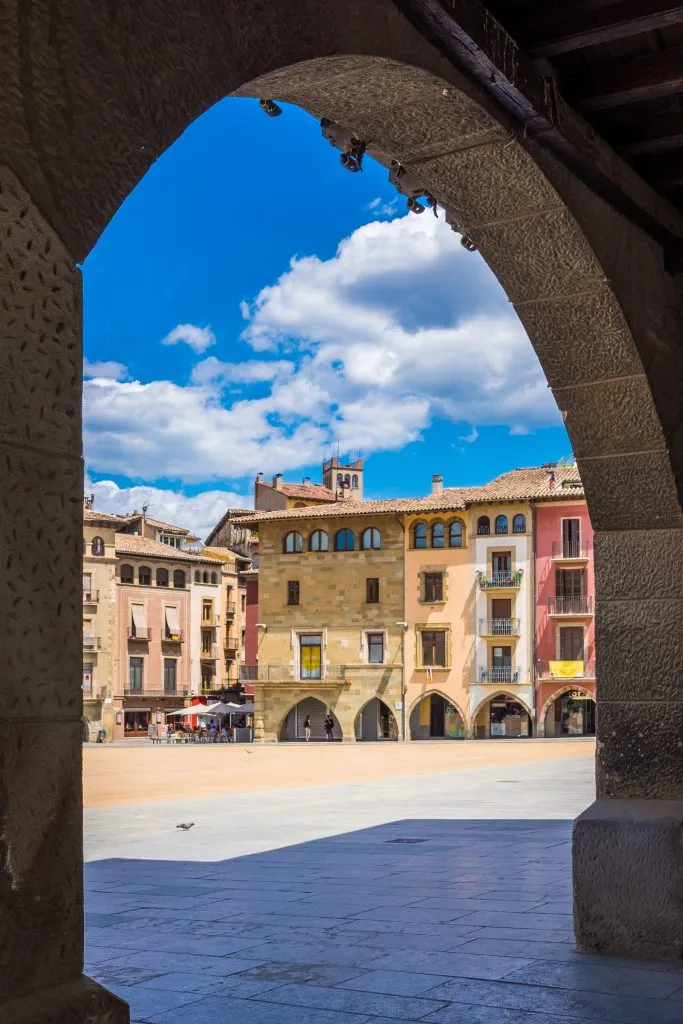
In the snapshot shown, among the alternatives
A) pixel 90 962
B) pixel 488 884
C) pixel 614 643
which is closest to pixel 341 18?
pixel 614 643

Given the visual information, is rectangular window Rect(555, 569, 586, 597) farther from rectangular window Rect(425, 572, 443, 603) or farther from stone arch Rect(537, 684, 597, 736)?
rectangular window Rect(425, 572, 443, 603)

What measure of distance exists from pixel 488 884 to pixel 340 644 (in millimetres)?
37783

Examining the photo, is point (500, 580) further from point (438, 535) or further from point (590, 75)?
point (590, 75)

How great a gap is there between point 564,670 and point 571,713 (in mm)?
2206

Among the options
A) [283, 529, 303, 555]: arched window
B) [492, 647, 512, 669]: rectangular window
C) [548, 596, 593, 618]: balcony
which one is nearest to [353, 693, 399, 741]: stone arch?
Result: [492, 647, 512, 669]: rectangular window

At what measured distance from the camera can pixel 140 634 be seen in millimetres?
56969

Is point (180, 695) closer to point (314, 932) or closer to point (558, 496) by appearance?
point (558, 496)

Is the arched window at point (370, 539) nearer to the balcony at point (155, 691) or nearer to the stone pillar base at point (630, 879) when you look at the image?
the balcony at point (155, 691)

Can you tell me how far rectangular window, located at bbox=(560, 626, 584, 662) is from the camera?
1655 inches

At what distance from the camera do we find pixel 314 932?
217 inches

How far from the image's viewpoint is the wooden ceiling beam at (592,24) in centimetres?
367

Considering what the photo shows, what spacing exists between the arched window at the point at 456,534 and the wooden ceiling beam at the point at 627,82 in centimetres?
3957

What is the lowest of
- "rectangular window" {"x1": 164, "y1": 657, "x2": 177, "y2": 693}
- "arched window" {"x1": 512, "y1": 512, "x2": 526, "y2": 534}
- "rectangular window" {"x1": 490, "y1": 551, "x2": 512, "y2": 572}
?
"rectangular window" {"x1": 164, "y1": 657, "x2": 177, "y2": 693}

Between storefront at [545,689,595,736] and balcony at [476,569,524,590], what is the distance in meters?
4.06
